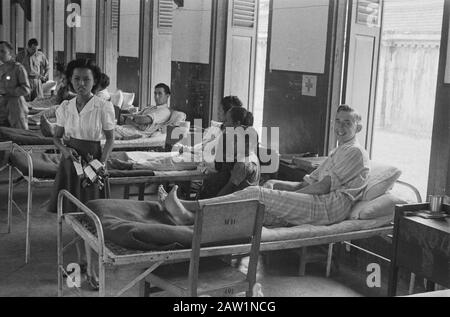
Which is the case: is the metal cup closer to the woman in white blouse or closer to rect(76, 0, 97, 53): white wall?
the woman in white blouse

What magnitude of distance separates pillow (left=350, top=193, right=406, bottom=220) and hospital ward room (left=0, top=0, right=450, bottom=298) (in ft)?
0.06

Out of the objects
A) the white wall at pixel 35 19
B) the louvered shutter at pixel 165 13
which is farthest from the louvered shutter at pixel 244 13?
the white wall at pixel 35 19

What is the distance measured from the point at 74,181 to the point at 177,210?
0.97 m

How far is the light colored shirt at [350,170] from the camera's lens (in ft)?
16.1

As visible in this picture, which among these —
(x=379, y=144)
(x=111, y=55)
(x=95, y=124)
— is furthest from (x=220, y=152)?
(x=111, y=55)

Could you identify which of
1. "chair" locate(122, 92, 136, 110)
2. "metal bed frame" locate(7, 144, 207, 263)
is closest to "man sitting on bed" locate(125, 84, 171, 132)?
"chair" locate(122, 92, 136, 110)

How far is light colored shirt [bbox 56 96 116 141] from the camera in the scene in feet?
15.9

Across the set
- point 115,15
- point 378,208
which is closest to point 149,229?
point 378,208

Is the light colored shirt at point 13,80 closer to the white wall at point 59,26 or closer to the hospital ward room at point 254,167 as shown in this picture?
the hospital ward room at point 254,167

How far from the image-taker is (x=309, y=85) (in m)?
6.42

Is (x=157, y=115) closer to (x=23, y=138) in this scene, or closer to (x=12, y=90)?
(x=23, y=138)

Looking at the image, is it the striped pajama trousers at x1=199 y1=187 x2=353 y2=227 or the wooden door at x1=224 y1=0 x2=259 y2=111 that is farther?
the wooden door at x1=224 y1=0 x2=259 y2=111

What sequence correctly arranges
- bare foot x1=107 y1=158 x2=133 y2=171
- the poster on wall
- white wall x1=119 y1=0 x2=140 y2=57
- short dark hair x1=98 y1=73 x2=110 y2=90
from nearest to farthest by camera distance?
short dark hair x1=98 y1=73 x2=110 y2=90 < bare foot x1=107 y1=158 x2=133 y2=171 < the poster on wall < white wall x1=119 y1=0 x2=140 y2=57
